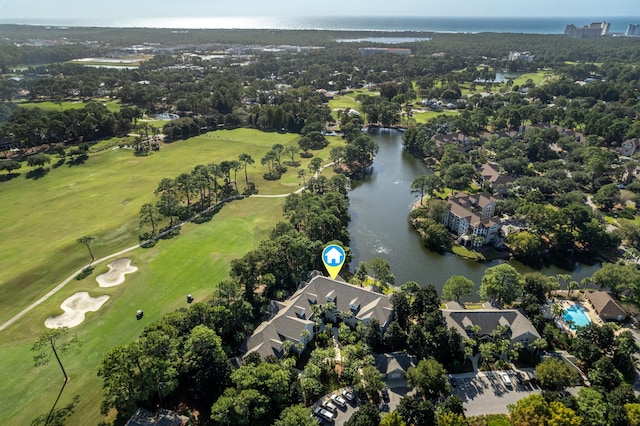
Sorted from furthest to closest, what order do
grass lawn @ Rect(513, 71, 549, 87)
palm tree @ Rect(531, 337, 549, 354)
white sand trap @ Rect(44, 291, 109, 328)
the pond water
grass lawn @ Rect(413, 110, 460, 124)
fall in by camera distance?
grass lawn @ Rect(513, 71, 549, 87) < grass lawn @ Rect(413, 110, 460, 124) < the pond water < white sand trap @ Rect(44, 291, 109, 328) < palm tree @ Rect(531, 337, 549, 354)

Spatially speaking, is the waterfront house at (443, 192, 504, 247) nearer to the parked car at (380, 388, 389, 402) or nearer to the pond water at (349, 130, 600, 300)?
the pond water at (349, 130, 600, 300)

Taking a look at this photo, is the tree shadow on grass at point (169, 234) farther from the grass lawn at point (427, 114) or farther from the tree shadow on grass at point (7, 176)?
the grass lawn at point (427, 114)

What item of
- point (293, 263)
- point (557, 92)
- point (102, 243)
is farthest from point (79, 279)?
point (557, 92)

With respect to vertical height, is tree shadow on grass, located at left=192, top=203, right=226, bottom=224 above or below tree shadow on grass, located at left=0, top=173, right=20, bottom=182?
below

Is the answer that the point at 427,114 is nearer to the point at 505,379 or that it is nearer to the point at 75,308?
the point at 505,379

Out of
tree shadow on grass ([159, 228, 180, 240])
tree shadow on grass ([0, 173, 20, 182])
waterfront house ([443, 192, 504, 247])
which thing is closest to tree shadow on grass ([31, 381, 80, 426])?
tree shadow on grass ([159, 228, 180, 240])

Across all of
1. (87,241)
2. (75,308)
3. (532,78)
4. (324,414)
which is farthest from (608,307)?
(532,78)
